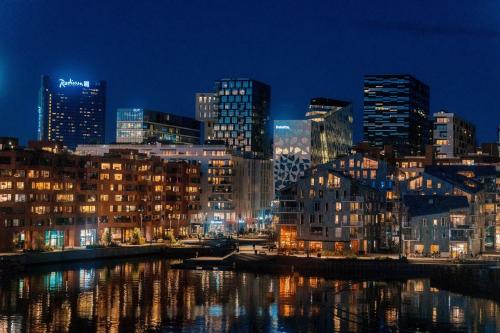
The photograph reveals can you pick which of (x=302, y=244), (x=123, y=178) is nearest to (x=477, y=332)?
(x=302, y=244)

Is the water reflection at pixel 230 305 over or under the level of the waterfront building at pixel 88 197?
under

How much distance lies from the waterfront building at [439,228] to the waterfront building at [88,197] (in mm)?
50089

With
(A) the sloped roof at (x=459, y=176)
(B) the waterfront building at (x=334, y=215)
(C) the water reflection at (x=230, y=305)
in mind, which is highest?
(A) the sloped roof at (x=459, y=176)

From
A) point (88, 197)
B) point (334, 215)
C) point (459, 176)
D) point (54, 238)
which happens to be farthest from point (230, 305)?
point (88, 197)

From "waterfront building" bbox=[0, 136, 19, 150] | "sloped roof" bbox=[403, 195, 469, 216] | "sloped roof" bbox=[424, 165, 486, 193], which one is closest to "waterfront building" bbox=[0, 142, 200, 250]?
"waterfront building" bbox=[0, 136, 19, 150]

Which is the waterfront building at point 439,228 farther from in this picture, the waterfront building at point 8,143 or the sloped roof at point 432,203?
the waterfront building at point 8,143

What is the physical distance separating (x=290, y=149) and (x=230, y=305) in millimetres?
107926

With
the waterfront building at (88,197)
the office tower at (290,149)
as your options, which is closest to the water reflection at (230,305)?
the waterfront building at (88,197)

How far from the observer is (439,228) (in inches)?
4141

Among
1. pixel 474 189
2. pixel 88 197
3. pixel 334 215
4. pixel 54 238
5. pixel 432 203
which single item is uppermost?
pixel 474 189

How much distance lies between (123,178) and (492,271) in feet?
257

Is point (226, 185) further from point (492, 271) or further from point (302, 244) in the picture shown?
point (492, 271)

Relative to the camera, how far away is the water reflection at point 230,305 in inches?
2618

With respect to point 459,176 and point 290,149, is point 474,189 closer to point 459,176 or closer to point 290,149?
point 459,176
